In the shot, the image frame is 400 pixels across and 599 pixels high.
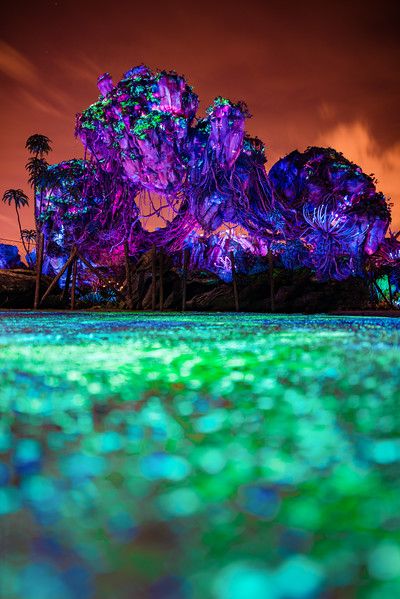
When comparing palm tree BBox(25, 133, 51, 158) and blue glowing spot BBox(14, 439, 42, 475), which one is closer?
blue glowing spot BBox(14, 439, 42, 475)

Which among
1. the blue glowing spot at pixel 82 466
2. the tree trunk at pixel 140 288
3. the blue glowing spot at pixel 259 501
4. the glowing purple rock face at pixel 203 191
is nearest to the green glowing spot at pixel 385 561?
the blue glowing spot at pixel 259 501

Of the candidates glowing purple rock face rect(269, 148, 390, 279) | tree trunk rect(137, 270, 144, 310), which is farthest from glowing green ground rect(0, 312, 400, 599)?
glowing purple rock face rect(269, 148, 390, 279)

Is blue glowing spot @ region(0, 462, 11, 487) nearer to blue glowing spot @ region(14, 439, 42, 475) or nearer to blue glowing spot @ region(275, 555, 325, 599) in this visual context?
blue glowing spot @ region(14, 439, 42, 475)

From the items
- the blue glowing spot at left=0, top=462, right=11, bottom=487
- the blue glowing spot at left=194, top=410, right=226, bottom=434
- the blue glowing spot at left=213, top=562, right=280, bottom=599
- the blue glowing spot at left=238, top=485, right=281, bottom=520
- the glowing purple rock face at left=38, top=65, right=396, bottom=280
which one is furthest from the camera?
the glowing purple rock face at left=38, top=65, right=396, bottom=280

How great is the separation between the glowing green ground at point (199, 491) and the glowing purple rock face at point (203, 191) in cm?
1597

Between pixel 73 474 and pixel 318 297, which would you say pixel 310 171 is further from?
pixel 73 474

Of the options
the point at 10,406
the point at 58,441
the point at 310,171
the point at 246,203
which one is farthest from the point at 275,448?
the point at 310,171

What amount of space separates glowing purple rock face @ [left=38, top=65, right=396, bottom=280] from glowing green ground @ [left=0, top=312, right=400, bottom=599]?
16.0m

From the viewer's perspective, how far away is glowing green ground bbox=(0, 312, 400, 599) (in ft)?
1.32

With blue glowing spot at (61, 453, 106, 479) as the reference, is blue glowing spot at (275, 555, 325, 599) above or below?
above

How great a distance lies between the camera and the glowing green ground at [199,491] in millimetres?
403

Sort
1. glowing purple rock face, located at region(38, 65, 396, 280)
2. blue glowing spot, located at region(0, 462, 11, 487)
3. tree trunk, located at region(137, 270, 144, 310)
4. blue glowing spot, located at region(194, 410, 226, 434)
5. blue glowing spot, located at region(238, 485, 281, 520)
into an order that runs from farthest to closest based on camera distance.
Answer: glowing purple rock face, located at region(38, 65, 396, 280) < tree trunk, located at region(137, 270, 144, 310) < blue glowing spot, located at region(194, 410, 226, 434) < blue glowing spot, located at region(0, 462, 11, 487) < blue glowing spot, located at region(238, 485, 281, 520)

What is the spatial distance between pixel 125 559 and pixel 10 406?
2.62ft

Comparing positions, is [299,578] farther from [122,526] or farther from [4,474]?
[4,474]
